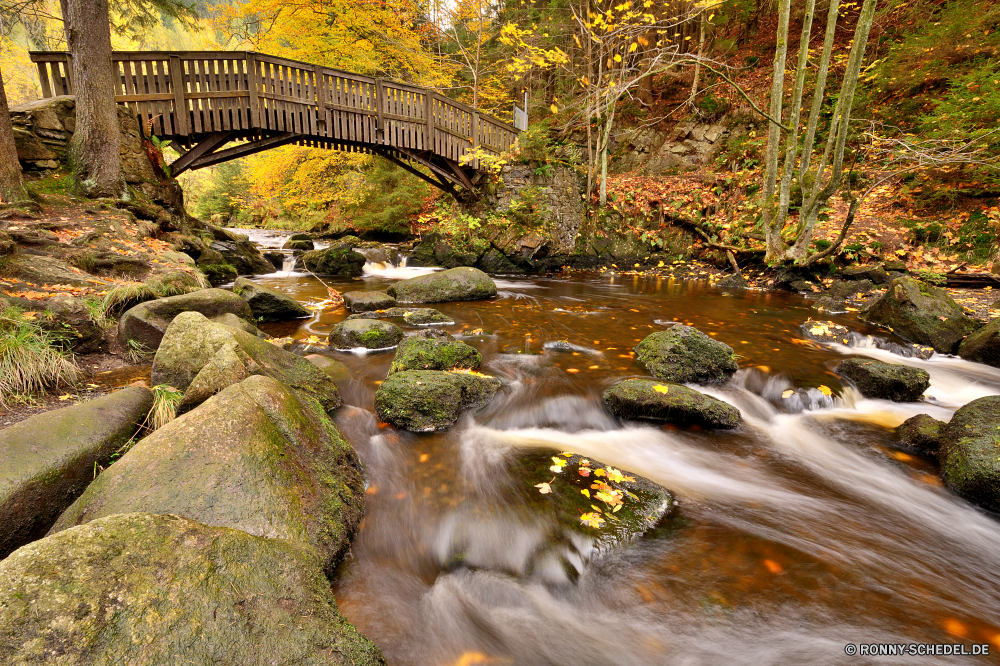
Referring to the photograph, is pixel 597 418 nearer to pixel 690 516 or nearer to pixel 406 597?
pixel 690 516

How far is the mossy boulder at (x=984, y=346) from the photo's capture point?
563 centimetres

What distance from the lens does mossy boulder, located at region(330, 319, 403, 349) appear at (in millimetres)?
6078

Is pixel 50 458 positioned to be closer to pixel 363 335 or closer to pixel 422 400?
pixel 422 400

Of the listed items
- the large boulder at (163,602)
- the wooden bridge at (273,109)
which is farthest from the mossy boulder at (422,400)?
the wooden bridge at (273,109)

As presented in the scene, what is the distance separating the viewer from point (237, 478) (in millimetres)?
2172

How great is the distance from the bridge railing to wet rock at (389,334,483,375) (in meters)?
9.13

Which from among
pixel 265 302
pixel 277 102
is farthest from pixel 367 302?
pixel 277 102

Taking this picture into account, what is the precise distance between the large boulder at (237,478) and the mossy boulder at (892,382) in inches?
226

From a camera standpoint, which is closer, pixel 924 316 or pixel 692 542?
pixel 692 542

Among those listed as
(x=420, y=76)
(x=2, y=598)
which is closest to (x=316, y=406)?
(x=2, y=598)

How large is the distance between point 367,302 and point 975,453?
8.20 metres

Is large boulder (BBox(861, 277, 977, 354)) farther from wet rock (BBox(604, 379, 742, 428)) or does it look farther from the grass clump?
the grass clump

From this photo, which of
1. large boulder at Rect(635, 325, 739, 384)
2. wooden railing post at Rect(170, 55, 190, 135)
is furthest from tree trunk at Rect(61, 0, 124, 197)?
large boulder at Rect(635, 325, 739, 384)

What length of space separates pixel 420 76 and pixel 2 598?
19028 millimetres
